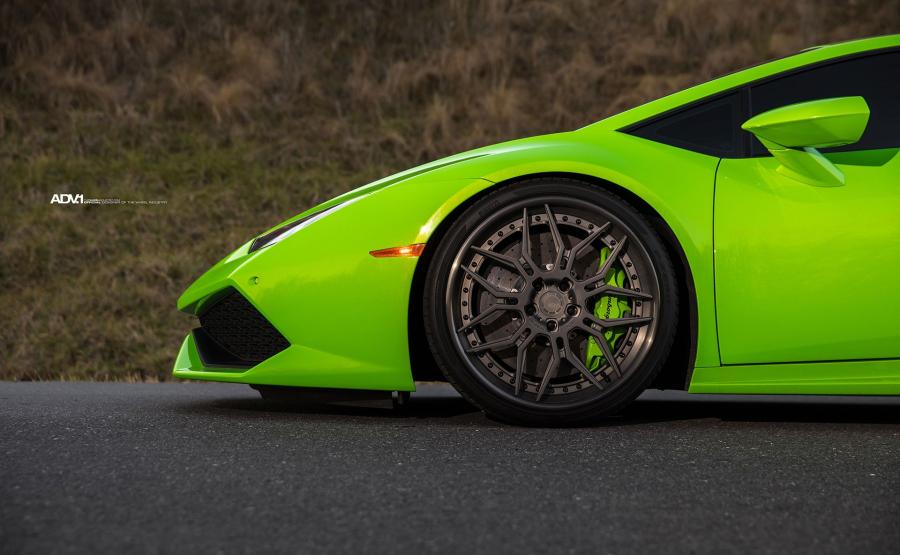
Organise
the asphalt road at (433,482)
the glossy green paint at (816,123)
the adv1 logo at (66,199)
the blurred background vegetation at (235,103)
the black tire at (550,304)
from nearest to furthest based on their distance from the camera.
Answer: the asphalt road at (433,482)
the glossy green paint at (816,123)
the black tire at (550,304)
the blurred background vegetation at (235,103)
the adv1 logo at (66,199)

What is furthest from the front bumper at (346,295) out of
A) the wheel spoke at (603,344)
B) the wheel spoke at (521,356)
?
the wheel spoke at (603,344)

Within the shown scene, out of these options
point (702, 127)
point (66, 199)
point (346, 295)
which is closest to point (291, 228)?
point (346, 295)

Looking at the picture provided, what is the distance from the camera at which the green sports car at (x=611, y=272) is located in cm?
282

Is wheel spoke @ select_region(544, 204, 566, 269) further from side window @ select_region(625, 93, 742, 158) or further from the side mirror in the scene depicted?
the side mirror

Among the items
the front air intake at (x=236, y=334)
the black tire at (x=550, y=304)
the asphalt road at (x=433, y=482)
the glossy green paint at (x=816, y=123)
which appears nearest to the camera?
the asphalt road at (x=433, y=482)

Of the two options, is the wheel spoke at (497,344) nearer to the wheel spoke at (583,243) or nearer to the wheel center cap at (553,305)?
the wheel center cap at (553,305)

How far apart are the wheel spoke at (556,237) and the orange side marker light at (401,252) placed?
41 cm

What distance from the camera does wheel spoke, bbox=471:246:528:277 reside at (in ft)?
9.50

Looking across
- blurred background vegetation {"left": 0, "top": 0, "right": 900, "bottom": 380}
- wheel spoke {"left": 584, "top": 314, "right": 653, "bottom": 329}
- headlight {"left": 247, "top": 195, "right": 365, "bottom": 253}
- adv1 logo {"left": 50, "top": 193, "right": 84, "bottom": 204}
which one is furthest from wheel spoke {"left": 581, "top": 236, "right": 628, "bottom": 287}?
adv1 logo {"left": 50, "top": 193, "right": 84, "bottom": 204}

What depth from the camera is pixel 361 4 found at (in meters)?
11.8

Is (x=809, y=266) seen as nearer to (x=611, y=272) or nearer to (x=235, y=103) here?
(x=611, y=272)

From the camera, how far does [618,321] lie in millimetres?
2865

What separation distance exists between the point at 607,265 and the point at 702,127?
2.01 ft

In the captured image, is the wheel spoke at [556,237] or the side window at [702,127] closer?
the wheel spoke at [556,237]
